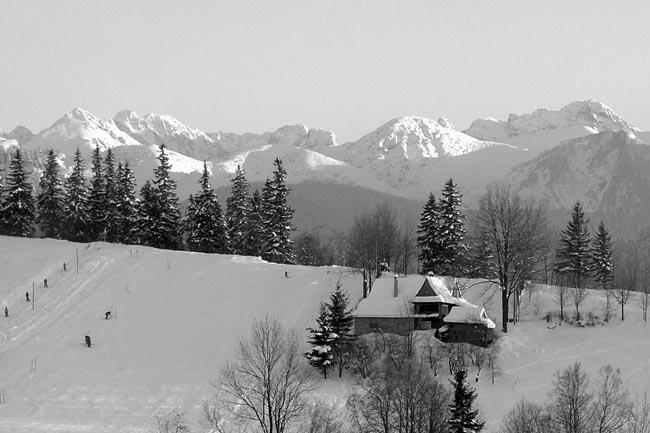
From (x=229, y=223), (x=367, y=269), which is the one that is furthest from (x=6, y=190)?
(x=367, y=269)

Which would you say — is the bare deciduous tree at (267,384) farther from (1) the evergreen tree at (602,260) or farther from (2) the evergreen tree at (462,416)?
(1) the evergreen tree at (602,260)

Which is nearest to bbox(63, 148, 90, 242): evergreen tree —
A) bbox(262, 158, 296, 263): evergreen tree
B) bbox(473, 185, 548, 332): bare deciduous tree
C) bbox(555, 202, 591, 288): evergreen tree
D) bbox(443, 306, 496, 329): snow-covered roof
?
bbox(262, 158, 296, 263): evergreen tree

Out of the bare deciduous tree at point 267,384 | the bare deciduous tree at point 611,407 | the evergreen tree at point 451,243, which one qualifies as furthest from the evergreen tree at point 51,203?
the bare deciduous tree at point 611,407

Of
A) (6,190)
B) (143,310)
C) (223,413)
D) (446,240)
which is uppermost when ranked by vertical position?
(6,190)

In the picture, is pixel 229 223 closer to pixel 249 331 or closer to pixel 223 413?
pixel 249 331

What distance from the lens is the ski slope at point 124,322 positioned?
41.0 m

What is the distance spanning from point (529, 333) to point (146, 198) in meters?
40.1

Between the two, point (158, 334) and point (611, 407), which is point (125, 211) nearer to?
point (158, 334)

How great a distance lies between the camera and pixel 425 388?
33.4 m

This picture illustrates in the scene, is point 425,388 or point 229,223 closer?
point 425,388

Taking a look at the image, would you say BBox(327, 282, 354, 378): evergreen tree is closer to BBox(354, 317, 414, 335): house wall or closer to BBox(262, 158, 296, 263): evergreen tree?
BBox(354, 317, 414, 335): house wall

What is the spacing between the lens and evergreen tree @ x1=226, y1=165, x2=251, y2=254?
3127 inches

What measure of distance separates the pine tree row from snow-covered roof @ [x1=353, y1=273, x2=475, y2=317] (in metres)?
21.8

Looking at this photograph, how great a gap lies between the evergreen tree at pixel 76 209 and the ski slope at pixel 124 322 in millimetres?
5285
